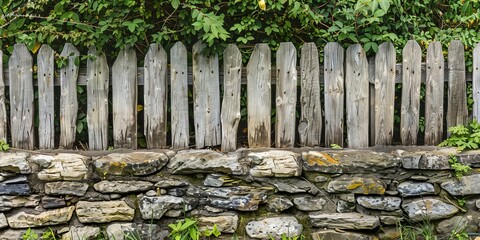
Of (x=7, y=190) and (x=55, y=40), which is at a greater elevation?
(x=55, y=40)

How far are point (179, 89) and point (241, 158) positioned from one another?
65cm

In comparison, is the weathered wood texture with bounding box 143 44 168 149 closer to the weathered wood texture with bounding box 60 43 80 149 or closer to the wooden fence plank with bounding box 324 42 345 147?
the weathered wood texture with bounding box 60 43 80 149

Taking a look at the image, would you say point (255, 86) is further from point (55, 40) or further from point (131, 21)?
point (55, 40)

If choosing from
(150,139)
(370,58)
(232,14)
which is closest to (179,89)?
(150,139)

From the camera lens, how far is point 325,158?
138 inches

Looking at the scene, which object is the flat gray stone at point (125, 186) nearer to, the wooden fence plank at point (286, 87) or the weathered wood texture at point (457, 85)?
the wooden fence plank at point (286, 87)

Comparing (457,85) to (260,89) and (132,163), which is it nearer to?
(260,89)

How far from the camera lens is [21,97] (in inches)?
145

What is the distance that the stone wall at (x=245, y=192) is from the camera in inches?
137

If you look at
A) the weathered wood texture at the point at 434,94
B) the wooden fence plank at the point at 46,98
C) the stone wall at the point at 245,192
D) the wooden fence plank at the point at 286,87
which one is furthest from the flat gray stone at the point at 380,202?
the wooden fence plank at the point at 46,98

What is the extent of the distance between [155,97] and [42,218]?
1.14m

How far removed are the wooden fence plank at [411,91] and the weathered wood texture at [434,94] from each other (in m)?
0.07

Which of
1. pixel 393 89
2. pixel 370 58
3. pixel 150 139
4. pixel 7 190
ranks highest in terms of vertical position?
pixel 370 58

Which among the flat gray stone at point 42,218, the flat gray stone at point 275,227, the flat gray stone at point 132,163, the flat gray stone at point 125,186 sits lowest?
the flat gray stone at point 275,227
